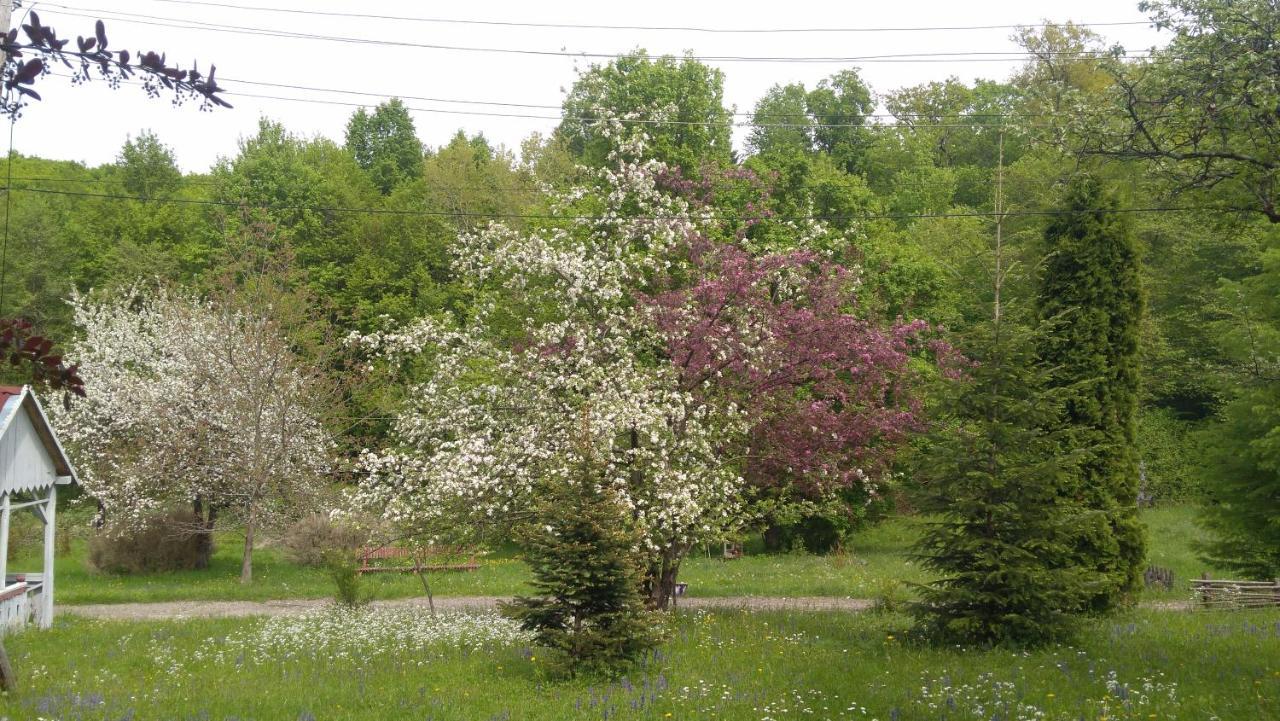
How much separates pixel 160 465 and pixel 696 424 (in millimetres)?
16046

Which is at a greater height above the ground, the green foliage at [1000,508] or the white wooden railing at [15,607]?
the green foliage at [1000,508]

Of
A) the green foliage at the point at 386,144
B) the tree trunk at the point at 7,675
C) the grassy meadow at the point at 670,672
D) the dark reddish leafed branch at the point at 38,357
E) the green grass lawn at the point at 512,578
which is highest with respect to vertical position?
the green foliage at the point at 386,144

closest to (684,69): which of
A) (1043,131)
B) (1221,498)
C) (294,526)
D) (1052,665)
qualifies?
(294,526)

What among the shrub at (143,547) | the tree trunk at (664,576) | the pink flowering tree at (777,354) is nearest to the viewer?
the tree trunk at (664,576)

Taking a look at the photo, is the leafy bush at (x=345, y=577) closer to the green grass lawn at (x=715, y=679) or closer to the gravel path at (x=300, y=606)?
the gravel path at (x=300, y=606)

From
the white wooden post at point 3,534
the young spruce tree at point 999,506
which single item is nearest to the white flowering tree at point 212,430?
the white wooden post at point 3,534

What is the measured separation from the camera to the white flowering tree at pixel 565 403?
13.8 metres

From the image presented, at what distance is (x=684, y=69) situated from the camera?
36312 mm

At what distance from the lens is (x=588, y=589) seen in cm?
1062

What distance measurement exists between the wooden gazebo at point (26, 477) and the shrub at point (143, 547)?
23.9ft

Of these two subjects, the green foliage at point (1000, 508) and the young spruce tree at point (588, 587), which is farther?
the green foliage at point (1000, 508)

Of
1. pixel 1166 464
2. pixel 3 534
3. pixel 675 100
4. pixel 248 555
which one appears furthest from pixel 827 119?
pixel 3 534

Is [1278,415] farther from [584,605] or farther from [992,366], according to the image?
[584,605]

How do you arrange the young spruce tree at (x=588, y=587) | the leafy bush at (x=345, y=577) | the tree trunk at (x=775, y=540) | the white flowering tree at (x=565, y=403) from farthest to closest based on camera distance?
the tree trunk at (x=775, y=540), the leafy bush at (x=345, y=577), the white flowering tree at (x=565, y=403), the young spruce tree at (x=588, y=587)
